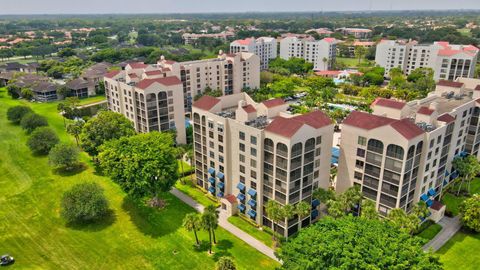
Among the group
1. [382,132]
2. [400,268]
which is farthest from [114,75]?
[400,268]

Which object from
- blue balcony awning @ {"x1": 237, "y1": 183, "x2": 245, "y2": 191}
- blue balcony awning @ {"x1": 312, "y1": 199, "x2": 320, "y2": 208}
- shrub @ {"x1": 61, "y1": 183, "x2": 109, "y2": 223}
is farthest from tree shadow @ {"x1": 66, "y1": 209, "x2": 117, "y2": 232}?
blue balcony awning @ {"x1": 312, "y1": 199, "x2": 320, "y2": 208}

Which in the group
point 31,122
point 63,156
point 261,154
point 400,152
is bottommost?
point 63,156

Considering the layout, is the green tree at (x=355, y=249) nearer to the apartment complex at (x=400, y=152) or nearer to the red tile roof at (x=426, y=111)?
the apartment complex at (x=400, y=152)

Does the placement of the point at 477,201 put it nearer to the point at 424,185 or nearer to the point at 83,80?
the point at 424,185

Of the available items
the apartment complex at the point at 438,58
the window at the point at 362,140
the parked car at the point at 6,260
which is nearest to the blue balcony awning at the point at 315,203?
the window at the point at 362,140

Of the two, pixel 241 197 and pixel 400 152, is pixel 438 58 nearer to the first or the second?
pixel 400 152

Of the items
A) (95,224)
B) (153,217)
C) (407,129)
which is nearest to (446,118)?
(407,129)

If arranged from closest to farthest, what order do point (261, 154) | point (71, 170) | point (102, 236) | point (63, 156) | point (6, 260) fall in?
point (6, 260)
point (261, 154)
point (102, 236)
point (63, 156)
point (71, 170)
